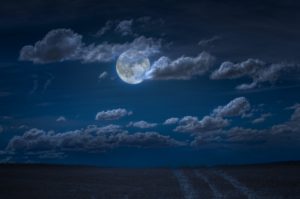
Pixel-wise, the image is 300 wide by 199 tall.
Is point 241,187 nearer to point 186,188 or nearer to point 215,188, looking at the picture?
point 215,188

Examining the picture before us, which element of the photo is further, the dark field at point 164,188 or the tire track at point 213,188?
the dark field at point 164,188

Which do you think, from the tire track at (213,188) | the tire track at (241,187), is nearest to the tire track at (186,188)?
the tire track at (213,188)

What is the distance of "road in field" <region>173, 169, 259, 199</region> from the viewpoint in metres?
28.4

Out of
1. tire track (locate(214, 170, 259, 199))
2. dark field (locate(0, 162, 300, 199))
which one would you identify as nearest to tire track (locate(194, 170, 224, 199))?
dark field (locate(0, 162, 300, 199))

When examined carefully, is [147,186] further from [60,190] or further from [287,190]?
[287,190]

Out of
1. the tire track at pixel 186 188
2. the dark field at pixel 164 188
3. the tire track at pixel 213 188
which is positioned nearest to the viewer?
the tire track at pixel 213 188

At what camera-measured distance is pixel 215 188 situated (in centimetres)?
3180

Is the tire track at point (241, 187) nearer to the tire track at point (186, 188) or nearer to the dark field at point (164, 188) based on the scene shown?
the dark field at point (164, 188)

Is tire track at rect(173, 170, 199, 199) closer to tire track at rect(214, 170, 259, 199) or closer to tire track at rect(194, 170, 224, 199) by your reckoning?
tire track at rect(194, 170, 224, 199)

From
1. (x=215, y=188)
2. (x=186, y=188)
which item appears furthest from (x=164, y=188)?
(x=215, y=188)

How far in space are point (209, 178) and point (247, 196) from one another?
10.7m

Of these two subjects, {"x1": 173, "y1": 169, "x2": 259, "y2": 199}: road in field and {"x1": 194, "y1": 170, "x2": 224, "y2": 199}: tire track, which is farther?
{"x1": 173, "y1": 169, "x2": 259, "y2": 199}: road in field

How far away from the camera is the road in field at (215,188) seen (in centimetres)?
2836

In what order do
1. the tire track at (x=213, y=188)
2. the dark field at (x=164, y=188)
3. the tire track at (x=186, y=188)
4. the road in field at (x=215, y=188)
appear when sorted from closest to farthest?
1. the tire track at (x=213, y=188)
2. the road in field at (x=215, y=188)
3. the tire track at (x=186, y=188)
4. the dark field at (x=164, y=188)
